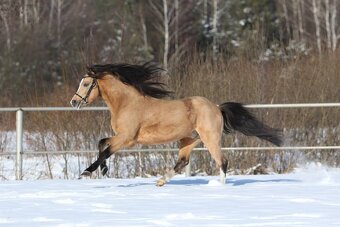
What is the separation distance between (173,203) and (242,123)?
116 inches

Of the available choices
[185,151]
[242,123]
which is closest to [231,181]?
[242,123]

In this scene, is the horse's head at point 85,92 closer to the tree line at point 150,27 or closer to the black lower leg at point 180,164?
the black lower leg at point 180,164

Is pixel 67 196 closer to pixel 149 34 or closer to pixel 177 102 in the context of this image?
pixel 177 102

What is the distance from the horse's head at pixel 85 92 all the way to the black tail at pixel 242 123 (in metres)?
1.59

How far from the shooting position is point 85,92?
10.3 metres

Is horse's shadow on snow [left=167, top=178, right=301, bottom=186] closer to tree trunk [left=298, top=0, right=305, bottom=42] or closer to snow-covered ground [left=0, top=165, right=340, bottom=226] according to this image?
snow-covered ground [left=0, top=165, right=340, bottom=226]

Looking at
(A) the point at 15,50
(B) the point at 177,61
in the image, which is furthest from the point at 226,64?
(A) the point at 15,50

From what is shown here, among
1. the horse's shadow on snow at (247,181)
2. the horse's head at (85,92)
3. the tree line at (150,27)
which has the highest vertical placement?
the tree line at (150,27)

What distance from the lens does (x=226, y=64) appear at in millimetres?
16062

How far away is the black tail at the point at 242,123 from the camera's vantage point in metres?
11.0

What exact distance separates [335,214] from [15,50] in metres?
29.7

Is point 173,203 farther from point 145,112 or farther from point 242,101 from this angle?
point 242,101

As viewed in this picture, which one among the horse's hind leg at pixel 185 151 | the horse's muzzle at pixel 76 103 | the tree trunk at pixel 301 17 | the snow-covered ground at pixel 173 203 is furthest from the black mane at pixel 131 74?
the tree trunk at pixel 301 17

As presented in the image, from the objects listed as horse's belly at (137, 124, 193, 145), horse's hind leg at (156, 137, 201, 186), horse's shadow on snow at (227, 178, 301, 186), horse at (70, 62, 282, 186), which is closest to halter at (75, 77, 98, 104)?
horse at (70, 62, 282, 186)
